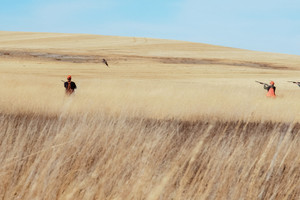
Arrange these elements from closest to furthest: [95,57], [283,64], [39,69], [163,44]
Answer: [39,69] → [95,57] → [283,64] → [163,44]

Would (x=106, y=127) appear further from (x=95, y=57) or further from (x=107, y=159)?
(x=95, y=57)

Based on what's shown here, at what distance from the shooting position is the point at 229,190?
3506 millimetres

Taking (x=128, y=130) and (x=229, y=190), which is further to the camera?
(x=128, y=130)

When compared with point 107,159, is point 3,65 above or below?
below

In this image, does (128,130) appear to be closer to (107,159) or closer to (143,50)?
(107,159)

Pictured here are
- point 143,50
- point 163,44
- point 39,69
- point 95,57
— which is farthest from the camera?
point 163,44

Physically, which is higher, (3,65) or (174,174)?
(174,174)

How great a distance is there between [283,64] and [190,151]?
53816 millimetres

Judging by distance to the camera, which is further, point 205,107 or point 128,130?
point 205,107

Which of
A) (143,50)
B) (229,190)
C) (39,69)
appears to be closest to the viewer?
(229,190)

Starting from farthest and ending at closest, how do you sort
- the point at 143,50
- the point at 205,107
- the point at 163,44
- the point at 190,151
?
1. the point at 163,44
2. the point at 143,50
3. the point at 205,107
4. the point at 190,151

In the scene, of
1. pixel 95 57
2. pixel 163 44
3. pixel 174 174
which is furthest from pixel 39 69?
pixel 174 174

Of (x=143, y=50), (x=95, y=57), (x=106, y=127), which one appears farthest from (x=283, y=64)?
(x=106, y=127)

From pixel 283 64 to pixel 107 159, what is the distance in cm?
5442
